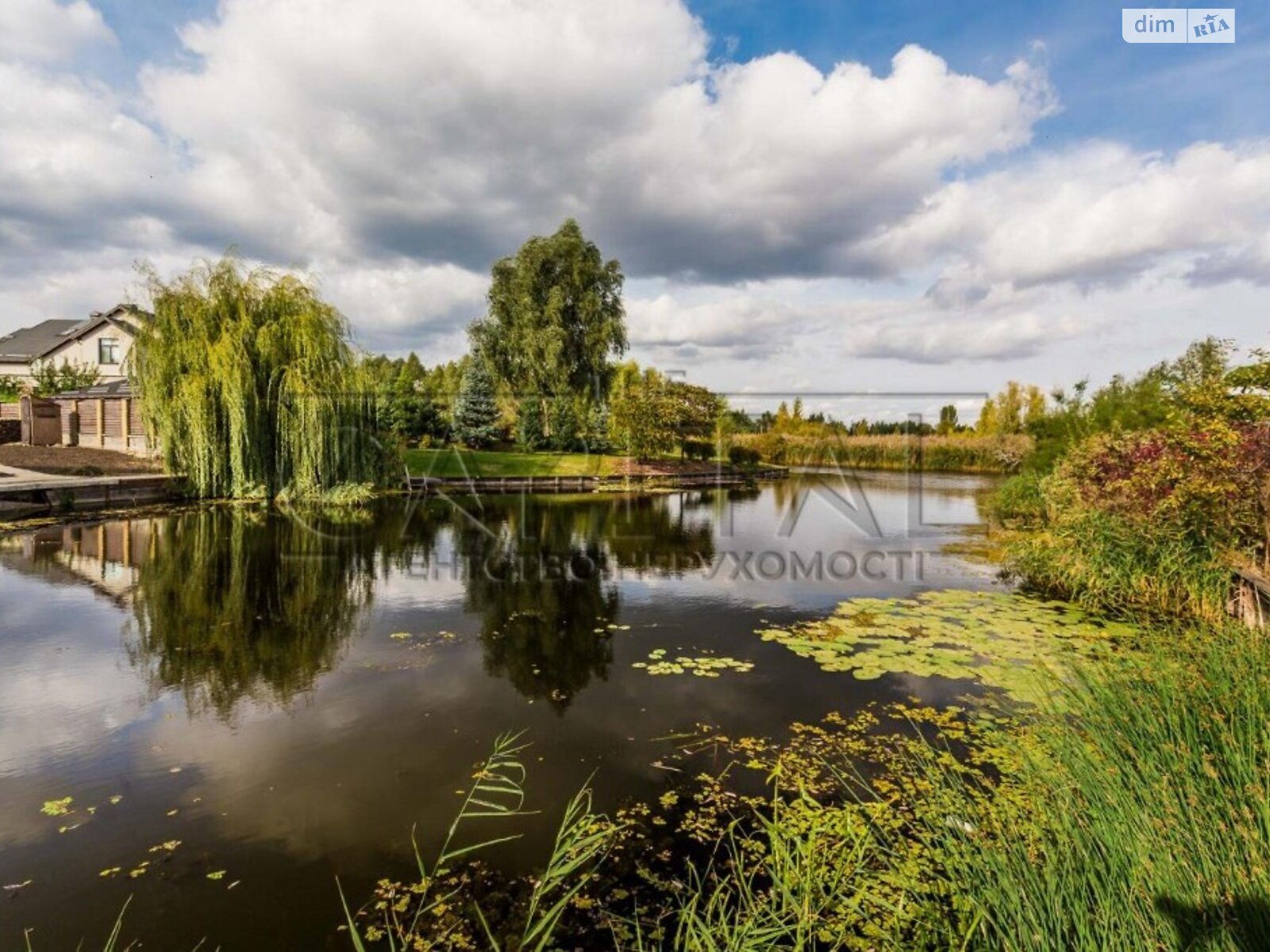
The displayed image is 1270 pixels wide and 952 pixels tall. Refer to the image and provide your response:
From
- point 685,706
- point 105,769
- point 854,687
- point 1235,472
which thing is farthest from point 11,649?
point 1235,472

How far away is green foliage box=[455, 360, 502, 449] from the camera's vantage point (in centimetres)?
3244

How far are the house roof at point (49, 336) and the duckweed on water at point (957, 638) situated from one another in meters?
32.1

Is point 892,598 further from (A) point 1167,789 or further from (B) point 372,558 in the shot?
(B) point 372,558

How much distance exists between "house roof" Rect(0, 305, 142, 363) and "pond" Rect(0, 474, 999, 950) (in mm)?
22931

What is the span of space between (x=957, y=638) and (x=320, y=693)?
697cm

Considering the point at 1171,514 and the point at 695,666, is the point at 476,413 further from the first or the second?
the point at 1171,514

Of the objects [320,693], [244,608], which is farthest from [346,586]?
[320,693]

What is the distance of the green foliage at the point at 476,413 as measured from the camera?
32.4 metres

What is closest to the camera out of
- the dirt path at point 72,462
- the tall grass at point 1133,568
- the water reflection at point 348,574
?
the water reflection at point 348,574

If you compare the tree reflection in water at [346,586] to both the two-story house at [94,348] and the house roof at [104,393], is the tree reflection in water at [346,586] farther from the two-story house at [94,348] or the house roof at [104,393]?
the two-story house at [94,348]

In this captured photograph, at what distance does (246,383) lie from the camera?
17.3m

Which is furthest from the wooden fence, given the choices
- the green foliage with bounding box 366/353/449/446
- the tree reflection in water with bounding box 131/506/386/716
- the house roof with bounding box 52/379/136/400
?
the tree reflection in water with bounding box 131/506/386/716

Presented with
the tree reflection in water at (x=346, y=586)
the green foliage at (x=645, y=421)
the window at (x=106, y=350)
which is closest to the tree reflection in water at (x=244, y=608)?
the tree reflection in water at (x=346, y=586)

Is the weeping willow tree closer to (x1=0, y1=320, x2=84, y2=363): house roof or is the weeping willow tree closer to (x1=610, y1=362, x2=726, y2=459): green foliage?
(x1=610, y1=362, x2=726, y2=459): green foliage
